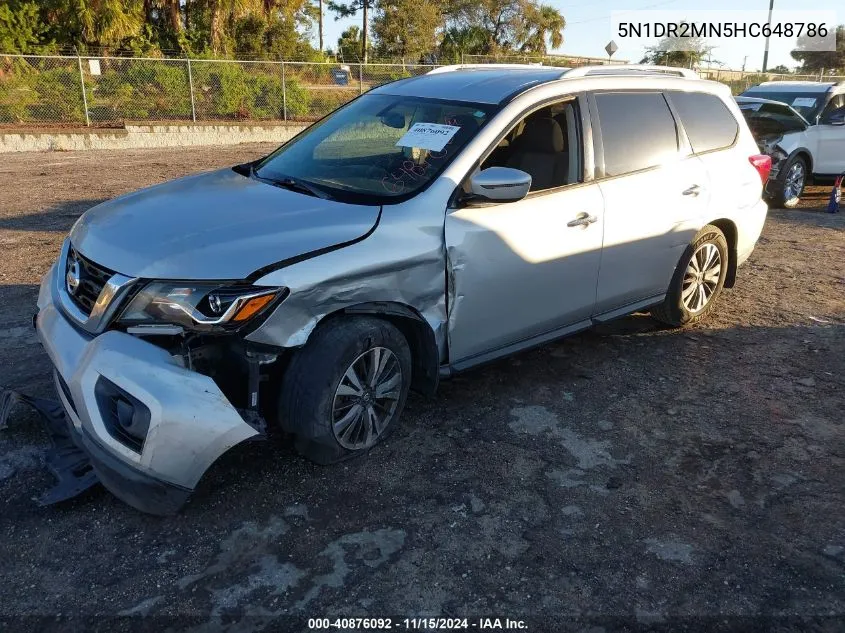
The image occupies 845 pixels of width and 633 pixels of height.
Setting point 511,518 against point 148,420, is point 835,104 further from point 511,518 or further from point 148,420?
point 148,420

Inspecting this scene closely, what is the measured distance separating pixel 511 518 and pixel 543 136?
2275 mm

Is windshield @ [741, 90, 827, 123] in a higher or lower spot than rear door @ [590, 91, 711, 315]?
higher

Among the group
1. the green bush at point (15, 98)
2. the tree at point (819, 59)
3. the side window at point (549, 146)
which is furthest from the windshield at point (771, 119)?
the tree at point (819, 59)

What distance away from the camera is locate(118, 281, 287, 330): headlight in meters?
2.93

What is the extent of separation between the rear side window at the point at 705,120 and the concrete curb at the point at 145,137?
15.2m

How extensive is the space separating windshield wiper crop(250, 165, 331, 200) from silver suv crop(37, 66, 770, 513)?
0.06 feet

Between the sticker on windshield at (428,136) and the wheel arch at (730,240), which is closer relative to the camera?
the sticker on windshield at (428,136)

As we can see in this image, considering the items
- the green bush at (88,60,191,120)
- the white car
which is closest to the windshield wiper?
the white car

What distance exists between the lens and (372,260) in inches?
130

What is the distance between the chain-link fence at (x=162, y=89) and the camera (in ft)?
54.0

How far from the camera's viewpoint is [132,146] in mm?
17203

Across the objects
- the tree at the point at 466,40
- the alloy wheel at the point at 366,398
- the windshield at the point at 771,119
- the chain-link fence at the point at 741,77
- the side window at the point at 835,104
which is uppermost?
the tree at the point at 466,40

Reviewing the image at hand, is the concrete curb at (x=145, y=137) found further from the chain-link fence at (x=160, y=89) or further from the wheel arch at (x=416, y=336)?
the wheel arch at (x=416, y=336)

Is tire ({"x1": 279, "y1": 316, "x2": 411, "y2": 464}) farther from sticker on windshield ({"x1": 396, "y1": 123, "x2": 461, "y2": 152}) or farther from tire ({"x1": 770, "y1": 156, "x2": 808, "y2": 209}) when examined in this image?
tire ({"x1": 770, "y1": 156, "x2": 808, "y2": 209})
